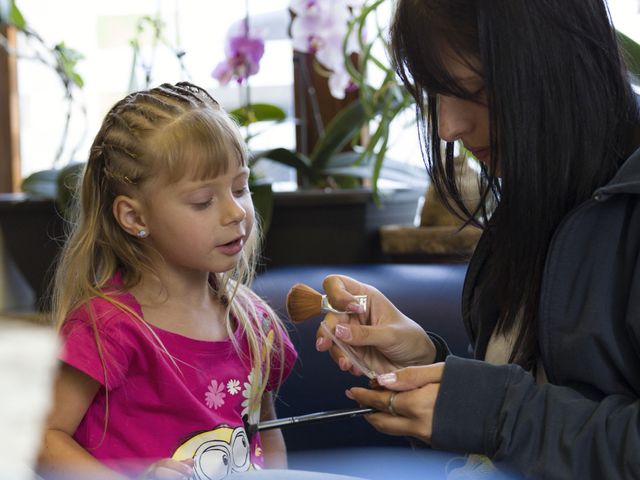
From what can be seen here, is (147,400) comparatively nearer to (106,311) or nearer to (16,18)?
(106,311)

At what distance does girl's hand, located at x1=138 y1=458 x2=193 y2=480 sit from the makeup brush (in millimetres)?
147

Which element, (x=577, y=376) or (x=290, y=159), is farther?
(x=290, y=159)

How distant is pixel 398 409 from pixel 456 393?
0.14ft

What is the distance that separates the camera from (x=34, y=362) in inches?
26.4

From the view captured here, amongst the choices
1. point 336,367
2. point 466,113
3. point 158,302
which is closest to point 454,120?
point 466,113

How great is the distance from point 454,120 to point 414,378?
0.64 feet

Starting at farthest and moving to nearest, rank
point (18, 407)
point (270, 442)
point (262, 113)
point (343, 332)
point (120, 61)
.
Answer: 1. point (120, 61)
2. point (262, 113)
3. point (270, 442)
4. point (343, 332)
5. point (18, 407)

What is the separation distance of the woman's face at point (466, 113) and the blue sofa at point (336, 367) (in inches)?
15.2

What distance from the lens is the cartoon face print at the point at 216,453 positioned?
2.78ft

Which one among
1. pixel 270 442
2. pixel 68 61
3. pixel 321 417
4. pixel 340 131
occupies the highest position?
pixel 68 61

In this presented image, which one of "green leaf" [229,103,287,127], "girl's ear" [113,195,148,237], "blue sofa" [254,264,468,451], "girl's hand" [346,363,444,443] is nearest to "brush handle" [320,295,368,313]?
"girl's hand" [346,363,444,443]

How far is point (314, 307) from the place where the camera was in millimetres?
770

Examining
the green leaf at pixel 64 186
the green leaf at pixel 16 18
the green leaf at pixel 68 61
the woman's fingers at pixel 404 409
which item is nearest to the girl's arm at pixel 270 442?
the woman's fingers at pixel 404 409

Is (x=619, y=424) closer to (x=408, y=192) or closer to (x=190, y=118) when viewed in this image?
(x=190, y=118)
